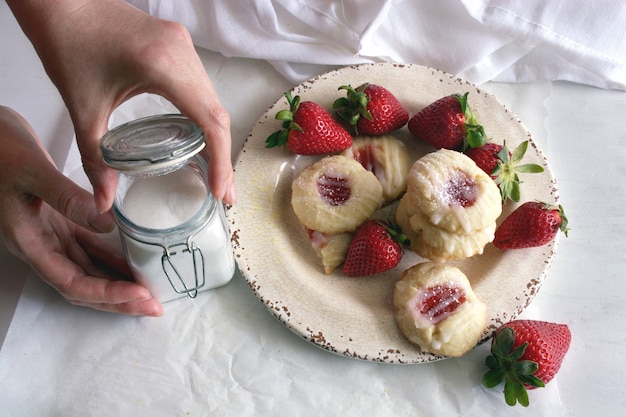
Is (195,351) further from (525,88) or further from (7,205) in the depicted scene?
(525,88)

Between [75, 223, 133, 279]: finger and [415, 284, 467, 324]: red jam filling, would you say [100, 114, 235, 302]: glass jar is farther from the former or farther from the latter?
[415, 284, 467, 324]: red jam filling

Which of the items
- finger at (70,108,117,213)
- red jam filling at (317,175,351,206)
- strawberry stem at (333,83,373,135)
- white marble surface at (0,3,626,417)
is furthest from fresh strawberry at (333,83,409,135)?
finger at (70,108,117,213)

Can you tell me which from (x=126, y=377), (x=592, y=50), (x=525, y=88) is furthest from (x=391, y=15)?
(x=126, y=377)

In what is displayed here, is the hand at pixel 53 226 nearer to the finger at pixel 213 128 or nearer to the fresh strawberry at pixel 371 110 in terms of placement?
the finger at pixel 213 128

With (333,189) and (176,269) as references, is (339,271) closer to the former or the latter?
(333,189)

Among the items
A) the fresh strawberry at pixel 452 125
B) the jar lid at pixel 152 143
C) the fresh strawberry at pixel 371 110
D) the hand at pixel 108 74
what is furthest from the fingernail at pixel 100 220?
the fresh strawberry at pixel 452 125

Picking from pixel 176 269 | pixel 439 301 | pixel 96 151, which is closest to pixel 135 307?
pixel 176 269
